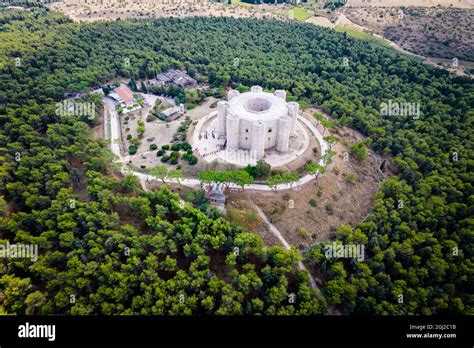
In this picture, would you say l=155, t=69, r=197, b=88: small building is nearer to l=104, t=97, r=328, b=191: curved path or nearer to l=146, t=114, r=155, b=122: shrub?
l=104, t=97, r=328, b=191: curved path

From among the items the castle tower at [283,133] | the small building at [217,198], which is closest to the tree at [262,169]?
the castle tower at [283,133]

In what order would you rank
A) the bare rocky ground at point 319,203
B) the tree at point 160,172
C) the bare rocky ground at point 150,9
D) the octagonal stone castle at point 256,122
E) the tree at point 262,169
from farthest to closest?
1. the bare rocky ground at point 150,9
2. the octagonal stone castle at point 256,122
3. the tree at point 262,169
4. the tree at point 160,172
5. the bare rocky ground at point 319,203

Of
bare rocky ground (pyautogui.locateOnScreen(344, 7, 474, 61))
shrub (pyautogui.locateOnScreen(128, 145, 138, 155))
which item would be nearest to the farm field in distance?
shrub (pyautogui.locateOnScreen(128, 145, 138, 155))

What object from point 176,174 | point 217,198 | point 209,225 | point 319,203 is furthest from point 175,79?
point 319,203

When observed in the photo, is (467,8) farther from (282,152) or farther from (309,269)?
(309,269)

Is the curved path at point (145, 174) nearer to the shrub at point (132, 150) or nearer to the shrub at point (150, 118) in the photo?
the shrub at point (132, 150)

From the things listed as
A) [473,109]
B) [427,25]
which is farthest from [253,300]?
[427,25]
